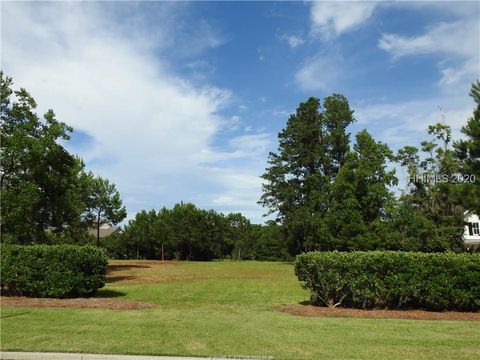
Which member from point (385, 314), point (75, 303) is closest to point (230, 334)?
point (385, 314)

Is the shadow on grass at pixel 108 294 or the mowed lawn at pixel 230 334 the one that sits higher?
the mowed lawn at pixel 230 334

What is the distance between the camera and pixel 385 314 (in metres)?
11.4

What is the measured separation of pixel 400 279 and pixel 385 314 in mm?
1175

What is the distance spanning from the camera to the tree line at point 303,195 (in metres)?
19.1

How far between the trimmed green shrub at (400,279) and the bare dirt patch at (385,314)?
37 cm

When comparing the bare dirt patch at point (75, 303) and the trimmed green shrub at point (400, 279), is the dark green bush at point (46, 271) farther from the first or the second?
the trimmed green shrub at point (400, 279)

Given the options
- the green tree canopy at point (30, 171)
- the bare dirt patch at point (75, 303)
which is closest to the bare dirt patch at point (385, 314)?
the bare dirt patch at point (75, 303)

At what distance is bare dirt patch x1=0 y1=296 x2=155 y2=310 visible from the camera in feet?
39.8

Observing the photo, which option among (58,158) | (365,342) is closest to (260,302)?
(365,342)

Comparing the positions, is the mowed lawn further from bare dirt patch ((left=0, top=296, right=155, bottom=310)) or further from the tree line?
the tree line

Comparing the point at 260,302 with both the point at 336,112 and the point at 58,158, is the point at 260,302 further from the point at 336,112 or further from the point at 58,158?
the point at 336,112

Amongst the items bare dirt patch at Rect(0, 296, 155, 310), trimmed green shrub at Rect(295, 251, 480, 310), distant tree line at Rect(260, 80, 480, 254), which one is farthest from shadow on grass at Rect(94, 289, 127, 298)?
distant tree line at Rect(260, 80, 480, 254)

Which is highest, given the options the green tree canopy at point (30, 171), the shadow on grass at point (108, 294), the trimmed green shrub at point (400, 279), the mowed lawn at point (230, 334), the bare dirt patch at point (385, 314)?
the green tree canopy at point (30, 171)

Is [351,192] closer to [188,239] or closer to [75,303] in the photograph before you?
[75,303]
